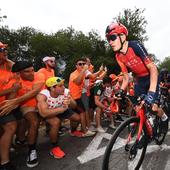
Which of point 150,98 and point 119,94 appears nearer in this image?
point 150,98

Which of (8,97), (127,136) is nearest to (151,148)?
(127,136)

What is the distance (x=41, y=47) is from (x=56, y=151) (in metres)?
61.7

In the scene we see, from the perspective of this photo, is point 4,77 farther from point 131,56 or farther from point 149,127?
point 149,127

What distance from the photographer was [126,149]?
4.08m

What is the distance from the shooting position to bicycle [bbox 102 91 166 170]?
3726 mm

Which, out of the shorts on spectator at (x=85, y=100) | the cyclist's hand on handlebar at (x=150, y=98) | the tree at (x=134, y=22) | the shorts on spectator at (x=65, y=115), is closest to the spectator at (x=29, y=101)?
the shorts on spectator at (x=65, y=115)

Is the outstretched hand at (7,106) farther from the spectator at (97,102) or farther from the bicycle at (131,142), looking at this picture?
the spectator at (97,102)

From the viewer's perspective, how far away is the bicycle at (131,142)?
3.73 meters

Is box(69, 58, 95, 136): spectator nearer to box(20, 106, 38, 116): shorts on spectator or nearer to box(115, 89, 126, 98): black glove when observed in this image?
box(20, 106, 38, 116): shorts on spectator

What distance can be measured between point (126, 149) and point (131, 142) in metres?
0.12

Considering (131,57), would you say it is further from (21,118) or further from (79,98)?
(79,98)

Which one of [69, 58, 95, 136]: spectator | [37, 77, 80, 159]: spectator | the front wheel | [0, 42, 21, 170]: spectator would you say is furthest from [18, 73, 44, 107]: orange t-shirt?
the front wheel

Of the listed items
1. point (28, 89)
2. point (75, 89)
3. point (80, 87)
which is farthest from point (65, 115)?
Result: point (80, 87)

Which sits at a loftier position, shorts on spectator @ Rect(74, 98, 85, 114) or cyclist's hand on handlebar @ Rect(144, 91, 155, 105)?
cyclist's hand on handlebar @ Rect(144, 91, 155, 105)
